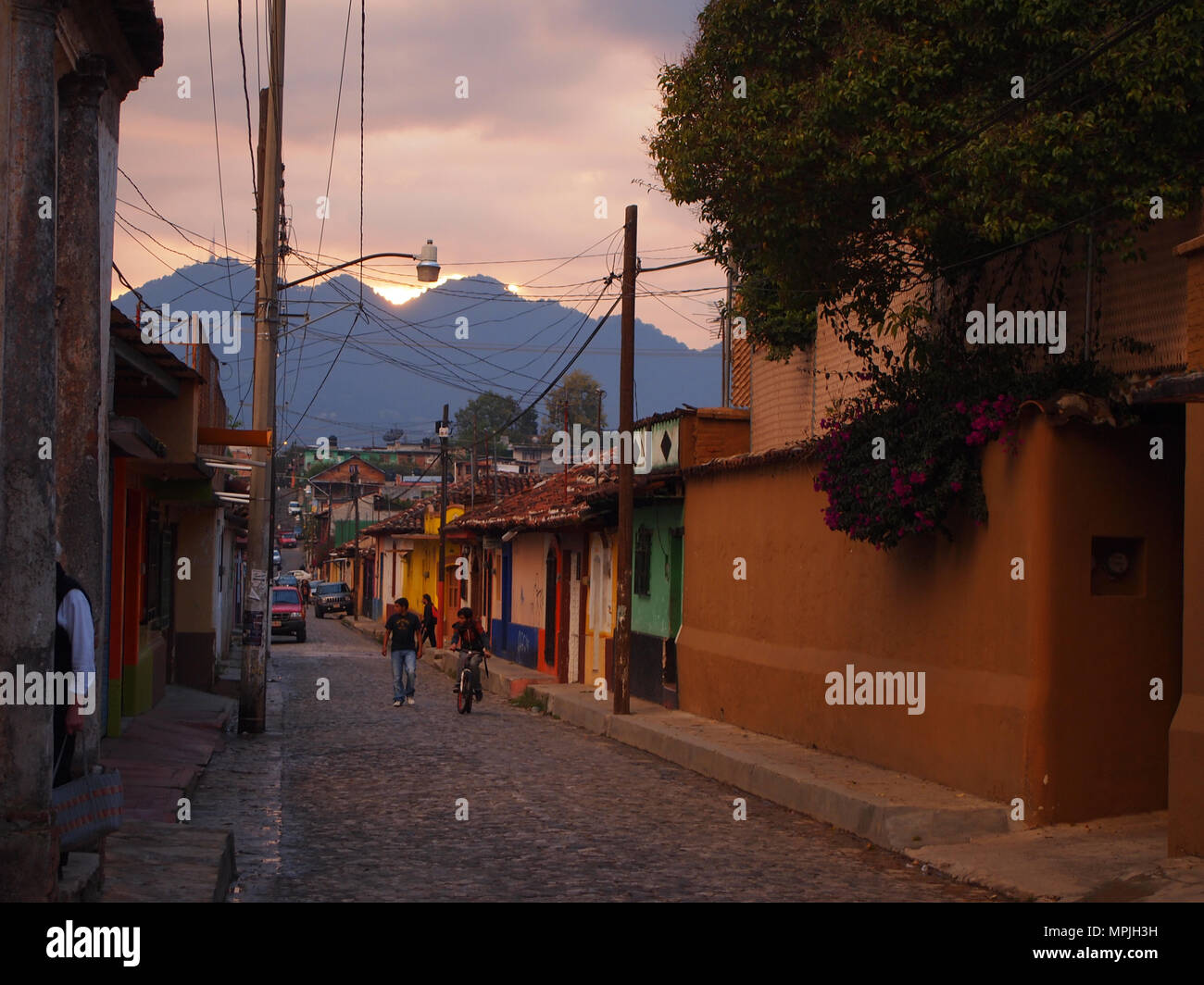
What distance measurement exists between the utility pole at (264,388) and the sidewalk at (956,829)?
567cm

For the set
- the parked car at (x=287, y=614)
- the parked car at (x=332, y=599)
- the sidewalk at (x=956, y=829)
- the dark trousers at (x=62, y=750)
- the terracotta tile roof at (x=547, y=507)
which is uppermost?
the terracotta tile roof at (x=547, y=507)

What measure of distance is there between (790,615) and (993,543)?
483cm

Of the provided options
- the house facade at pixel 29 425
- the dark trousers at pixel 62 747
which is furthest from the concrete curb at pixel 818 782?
the house facade at pixel 29 425

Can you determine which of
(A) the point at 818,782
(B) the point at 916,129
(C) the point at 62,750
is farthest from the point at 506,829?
(B) the point at 916,129

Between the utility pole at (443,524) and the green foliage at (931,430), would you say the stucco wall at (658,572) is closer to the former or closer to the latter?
the green foliage at (931,430)

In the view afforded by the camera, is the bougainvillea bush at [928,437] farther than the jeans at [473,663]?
No

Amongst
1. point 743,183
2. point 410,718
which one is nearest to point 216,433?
point 410,718

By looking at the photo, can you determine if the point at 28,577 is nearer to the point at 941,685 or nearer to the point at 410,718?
the point at 941,685

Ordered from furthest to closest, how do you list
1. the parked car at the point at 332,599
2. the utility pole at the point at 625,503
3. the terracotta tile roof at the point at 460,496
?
the parked car at the point at 332,599 < the terracotta tile roof at the point at 460,496 < the utility pole at the point at 625,503

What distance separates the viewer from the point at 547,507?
101 ft

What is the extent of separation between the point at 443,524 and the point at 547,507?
416 inches

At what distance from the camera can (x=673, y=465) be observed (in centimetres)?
2173

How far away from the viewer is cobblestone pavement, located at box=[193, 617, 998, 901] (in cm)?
912

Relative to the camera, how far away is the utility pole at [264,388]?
18.6m
